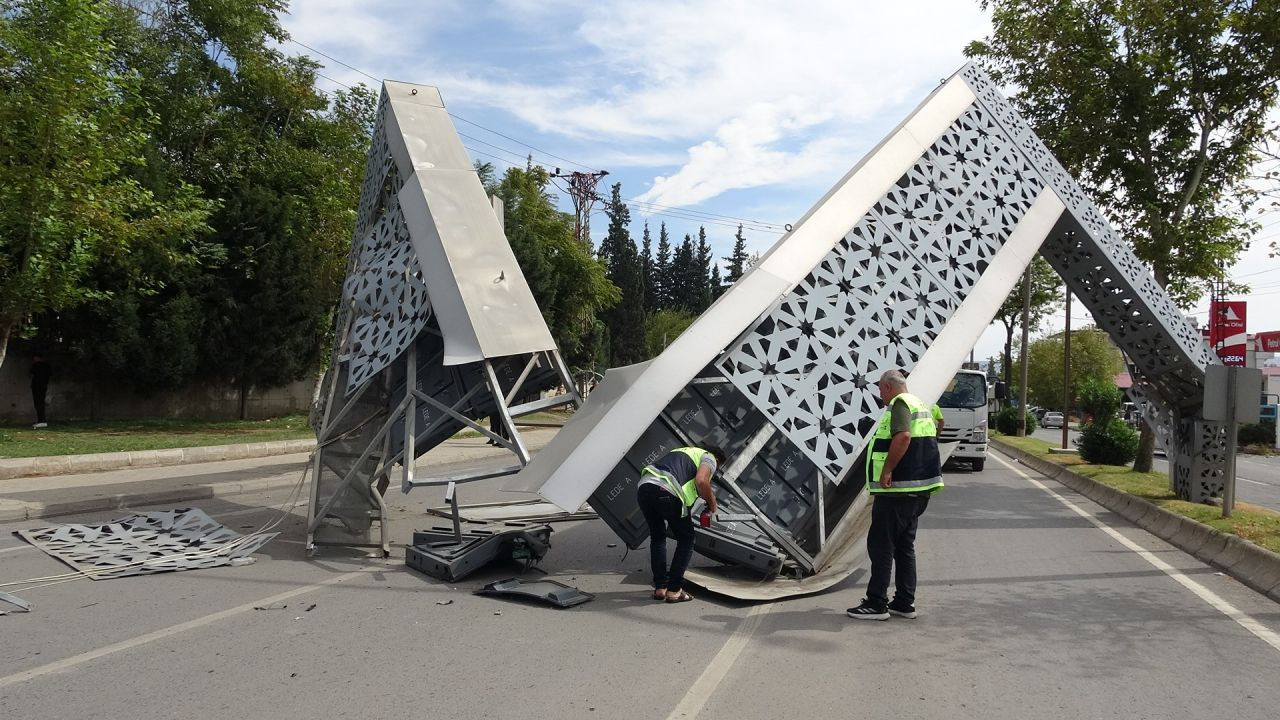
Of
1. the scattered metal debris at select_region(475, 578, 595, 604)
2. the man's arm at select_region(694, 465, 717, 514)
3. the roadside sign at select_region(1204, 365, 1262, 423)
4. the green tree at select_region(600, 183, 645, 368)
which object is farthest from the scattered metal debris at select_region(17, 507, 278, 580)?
the green tree at select_region(600, 183, 645, 368)

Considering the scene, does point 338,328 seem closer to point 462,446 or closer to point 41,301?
point 41,301

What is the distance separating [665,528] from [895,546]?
5.83 feet

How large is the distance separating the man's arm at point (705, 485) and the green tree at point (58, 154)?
14.5m

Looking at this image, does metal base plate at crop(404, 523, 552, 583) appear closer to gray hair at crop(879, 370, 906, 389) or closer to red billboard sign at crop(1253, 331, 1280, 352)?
gray hair at crop(879, 370, 906, 389)

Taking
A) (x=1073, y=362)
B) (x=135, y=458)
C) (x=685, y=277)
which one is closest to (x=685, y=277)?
(x=685, y=277)

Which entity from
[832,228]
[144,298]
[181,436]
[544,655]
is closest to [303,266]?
[144,298]

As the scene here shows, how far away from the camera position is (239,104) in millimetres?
25344

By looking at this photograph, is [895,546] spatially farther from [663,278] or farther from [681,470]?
[663,278]

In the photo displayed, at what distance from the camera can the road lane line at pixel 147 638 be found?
4.85 metres

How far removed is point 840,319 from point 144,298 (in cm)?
2088


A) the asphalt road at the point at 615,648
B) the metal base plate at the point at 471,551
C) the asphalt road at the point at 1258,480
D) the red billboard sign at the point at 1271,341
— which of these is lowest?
the asphalt road at the point at 1258,480

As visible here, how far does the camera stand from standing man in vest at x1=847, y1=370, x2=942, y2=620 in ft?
21.1

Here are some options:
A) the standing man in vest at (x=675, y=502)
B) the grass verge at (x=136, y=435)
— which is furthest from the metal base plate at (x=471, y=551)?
the grass verge at (x=136, y=435)

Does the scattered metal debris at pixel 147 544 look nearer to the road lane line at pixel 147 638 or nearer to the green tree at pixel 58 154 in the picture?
the road lane line at pixel 147 638
